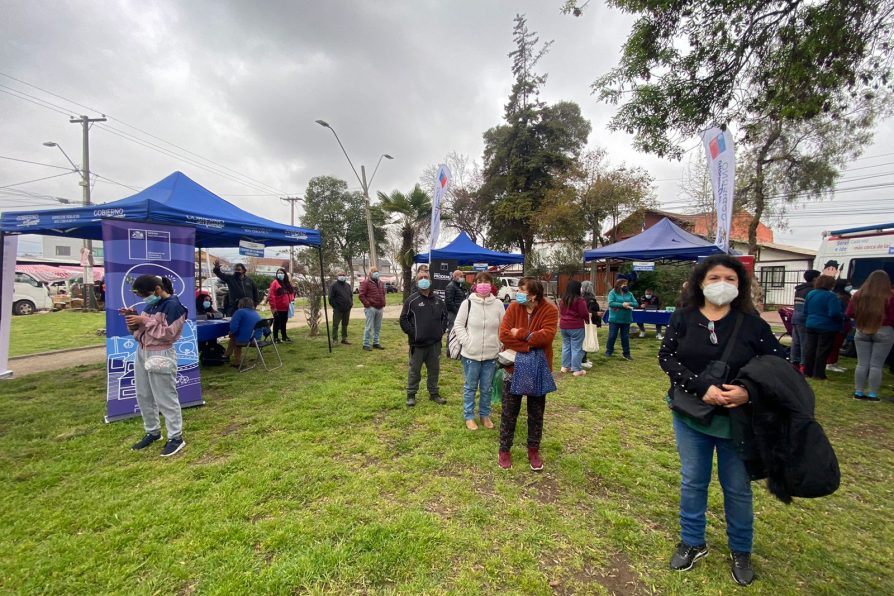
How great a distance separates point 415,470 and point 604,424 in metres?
2.43

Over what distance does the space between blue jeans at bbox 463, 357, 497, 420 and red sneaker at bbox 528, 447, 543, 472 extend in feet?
3.12

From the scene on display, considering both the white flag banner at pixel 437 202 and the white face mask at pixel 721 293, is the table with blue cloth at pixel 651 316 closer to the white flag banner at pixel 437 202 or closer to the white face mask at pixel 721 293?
the white flag banner at pixel 437 202

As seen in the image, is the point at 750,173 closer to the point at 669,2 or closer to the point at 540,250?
the point at 540,250

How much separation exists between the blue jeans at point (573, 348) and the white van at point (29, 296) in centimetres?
2319

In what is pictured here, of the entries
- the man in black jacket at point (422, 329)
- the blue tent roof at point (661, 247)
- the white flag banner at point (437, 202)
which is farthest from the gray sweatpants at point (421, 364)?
the blue tent roof at point (661, 247)

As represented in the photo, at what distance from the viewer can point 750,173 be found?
16.6m

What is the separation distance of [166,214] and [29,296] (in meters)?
19.6

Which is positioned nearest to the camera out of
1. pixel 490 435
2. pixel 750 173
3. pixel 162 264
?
pixel 490 435

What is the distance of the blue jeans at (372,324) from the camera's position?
8.65 m

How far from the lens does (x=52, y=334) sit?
1092 cm

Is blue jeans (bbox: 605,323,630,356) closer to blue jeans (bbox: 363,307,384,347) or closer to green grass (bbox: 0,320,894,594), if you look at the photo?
green grass (bbox: 0,320,894,594)

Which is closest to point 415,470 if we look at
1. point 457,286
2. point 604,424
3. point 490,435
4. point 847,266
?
point 490,435

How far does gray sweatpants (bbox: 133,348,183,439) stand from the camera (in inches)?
140

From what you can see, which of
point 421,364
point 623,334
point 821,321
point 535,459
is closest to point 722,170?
point 821,321
